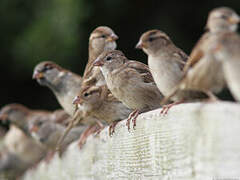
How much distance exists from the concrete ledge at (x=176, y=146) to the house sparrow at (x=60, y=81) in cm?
151

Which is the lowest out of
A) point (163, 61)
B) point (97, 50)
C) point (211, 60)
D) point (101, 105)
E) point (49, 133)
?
point (49, 133)

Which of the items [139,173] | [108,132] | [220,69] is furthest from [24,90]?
[220,69]

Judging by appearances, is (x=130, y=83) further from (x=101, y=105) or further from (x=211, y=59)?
(x=211, y=59)

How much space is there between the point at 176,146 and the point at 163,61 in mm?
776

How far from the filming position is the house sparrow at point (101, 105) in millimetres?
4090

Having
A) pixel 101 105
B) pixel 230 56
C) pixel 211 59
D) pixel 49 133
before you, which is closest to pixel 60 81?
pixel 49 133

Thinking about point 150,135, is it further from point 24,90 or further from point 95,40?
point 24,90

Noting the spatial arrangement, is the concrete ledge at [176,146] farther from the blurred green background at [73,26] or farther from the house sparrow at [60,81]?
the blurred green background at [73,26]

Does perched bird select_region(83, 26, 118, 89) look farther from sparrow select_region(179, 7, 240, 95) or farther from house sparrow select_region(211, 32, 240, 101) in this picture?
house sparrow select_region(211, 32, 240, 101)

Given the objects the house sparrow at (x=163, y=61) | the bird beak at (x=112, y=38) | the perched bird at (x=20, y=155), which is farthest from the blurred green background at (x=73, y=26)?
the house sparrow at (x=163, y=61)

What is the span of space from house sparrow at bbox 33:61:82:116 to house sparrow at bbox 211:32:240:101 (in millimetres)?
3425

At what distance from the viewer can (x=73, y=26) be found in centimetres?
765

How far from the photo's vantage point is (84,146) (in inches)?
159

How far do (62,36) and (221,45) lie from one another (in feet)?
20.1
